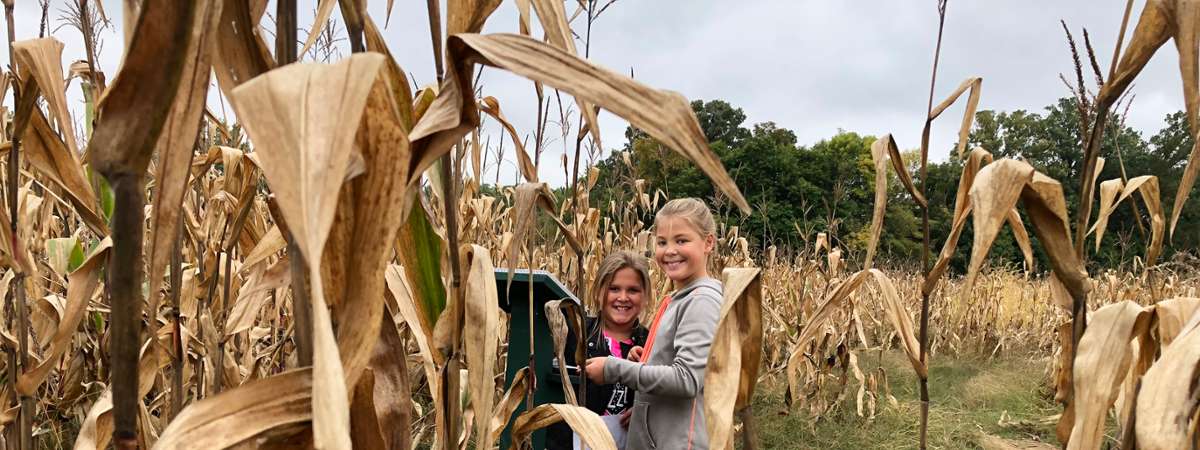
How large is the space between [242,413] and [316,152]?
0.66ft

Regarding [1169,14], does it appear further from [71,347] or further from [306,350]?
[71,347]

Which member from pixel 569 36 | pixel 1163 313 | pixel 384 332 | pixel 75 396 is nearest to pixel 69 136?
pixel 384 332

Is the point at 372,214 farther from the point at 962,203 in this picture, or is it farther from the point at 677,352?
the point at 677,352

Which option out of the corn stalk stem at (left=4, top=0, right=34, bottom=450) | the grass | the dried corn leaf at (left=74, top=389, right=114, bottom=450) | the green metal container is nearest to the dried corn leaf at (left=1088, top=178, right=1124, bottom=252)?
the green metal container

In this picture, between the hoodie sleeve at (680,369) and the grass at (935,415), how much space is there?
6.29 ft

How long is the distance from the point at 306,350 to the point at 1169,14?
736mm

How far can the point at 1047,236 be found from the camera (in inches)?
28.6

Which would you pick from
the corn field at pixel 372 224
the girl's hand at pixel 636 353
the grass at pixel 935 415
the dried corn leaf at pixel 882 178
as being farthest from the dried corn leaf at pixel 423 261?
the grass at pixel 935 415

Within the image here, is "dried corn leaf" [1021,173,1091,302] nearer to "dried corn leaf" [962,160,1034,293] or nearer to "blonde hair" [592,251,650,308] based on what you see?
"dried corn leaf" [962,160,1034,293]

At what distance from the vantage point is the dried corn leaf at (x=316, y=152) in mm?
276

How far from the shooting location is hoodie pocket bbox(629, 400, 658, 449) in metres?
1.83

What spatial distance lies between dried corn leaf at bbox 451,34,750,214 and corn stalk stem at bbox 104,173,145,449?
0.18m

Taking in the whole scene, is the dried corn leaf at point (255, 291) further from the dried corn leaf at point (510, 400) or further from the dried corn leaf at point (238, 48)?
the dried corn leaf at point (510, 400)

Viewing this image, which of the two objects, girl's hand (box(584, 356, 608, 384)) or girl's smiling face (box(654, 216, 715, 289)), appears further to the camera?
girl's smiling face (box(654, 216, 715, 289))
